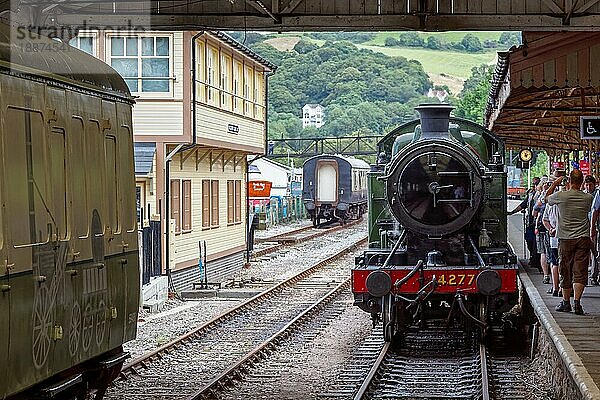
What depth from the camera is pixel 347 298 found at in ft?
69.7

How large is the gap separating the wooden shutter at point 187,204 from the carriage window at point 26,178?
57.0 feet

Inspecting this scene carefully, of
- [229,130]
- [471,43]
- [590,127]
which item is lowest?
[590,127]

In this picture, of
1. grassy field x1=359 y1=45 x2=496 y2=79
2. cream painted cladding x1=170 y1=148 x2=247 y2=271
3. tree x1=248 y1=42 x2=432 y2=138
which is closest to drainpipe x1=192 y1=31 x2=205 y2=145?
cream painted cladding x1=170 y1=148 x2=247 y2=271

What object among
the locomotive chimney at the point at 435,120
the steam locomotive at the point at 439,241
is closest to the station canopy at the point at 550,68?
the locomotive chimney at the point at 435,120

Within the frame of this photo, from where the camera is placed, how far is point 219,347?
49.2ft

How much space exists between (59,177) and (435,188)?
22.0ft

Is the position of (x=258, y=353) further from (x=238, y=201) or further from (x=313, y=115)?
(x=313, y=115)

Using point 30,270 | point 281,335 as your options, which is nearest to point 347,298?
point 281,335

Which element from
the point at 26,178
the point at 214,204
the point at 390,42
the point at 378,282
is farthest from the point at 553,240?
the point at 390,42

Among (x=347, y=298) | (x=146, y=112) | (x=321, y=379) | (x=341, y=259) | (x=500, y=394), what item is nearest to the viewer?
(x=500, y=394)

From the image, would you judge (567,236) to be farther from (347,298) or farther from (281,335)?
(347,298)

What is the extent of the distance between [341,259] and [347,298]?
10.1m

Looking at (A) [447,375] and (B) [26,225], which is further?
(A) [447,375]

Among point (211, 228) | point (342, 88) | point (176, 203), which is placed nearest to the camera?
point (176, 203)
